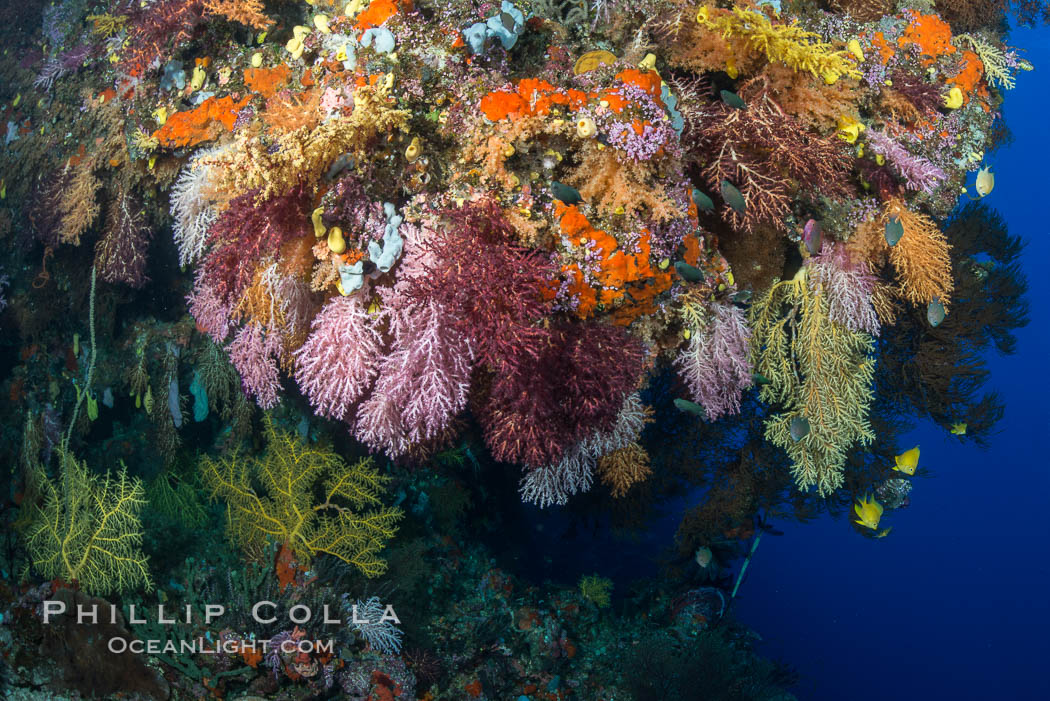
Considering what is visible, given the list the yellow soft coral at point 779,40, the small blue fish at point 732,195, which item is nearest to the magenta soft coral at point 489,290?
the small blue fish at point 732,195

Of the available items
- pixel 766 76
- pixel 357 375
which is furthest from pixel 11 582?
pixel 766 76

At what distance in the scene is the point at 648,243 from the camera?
10.2 ft

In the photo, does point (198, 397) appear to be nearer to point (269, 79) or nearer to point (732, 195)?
point (269, 79)

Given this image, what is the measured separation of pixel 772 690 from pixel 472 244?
6.92m

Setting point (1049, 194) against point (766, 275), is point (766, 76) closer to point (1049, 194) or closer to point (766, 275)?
point (766, 275)

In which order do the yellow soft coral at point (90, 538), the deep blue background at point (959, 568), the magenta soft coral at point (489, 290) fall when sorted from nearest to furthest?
the magenta soft coral at point (489, 290) → the yellow soft coral at point (90, 538) → the deep blue background at point (959, 568)

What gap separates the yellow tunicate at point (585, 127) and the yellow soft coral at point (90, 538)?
437 cm

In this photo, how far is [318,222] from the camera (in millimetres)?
2887

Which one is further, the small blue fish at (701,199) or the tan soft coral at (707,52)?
the tan soft coral at (707,52)

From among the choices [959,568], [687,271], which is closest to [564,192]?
[687,271]

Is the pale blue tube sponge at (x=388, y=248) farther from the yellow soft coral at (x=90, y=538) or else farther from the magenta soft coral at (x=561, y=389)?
the yellow soft coral at (x=90, y=538)

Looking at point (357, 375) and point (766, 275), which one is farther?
point (766, 275)

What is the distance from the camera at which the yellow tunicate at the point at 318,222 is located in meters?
2.87

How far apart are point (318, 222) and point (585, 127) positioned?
1544 millimetres
